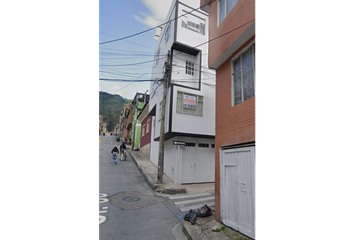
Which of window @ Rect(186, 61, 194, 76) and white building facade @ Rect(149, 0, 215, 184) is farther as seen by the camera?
window @ Rect(186, 61, 194, 76)

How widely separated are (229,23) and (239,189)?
4.60 m

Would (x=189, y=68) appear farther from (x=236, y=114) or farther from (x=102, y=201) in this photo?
(x=102, y=201)

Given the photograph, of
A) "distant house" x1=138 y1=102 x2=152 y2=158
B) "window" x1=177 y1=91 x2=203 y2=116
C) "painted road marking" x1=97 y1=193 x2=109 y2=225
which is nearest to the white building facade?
"window" x1=177 y1=91 x2=203 y2=116

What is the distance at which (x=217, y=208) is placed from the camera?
577cm

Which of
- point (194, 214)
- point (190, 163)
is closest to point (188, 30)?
point (190, 163)

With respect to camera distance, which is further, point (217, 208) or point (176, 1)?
point (176, 1)

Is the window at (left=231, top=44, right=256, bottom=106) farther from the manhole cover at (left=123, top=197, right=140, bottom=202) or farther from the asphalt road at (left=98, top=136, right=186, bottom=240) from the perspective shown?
the manhole cover at (left=123, top=197, right=140, bottom=202)

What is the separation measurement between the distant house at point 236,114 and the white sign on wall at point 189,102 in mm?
5674

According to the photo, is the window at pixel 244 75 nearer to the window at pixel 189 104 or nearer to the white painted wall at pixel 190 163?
the window at pixel 189 104

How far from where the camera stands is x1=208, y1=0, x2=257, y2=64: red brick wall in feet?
16.4

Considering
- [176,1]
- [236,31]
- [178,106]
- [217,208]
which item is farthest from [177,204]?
[176,1]
